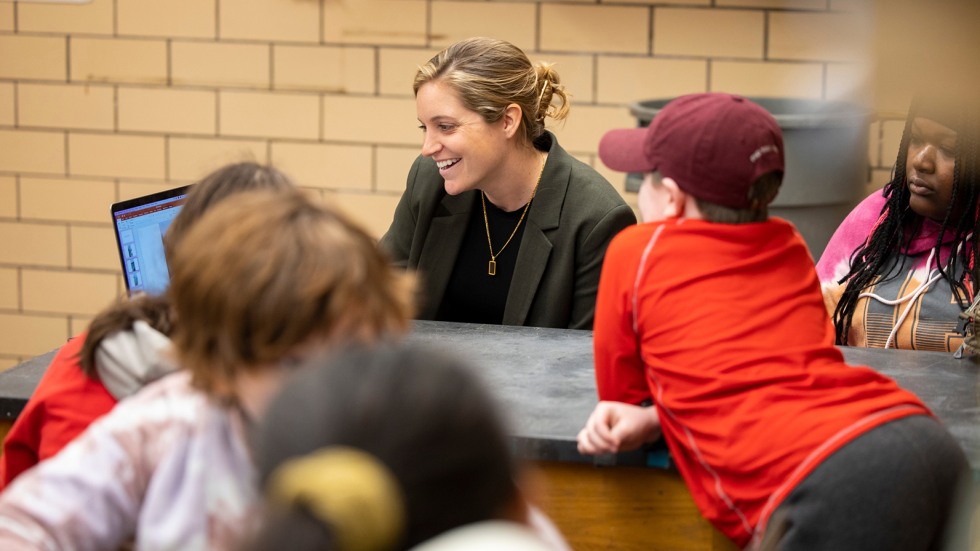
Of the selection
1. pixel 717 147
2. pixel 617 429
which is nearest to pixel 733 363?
pixel 617 429

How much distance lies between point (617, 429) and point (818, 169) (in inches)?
81.3

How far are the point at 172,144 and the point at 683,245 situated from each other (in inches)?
116

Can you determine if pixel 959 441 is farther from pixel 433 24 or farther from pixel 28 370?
pixel 433 24

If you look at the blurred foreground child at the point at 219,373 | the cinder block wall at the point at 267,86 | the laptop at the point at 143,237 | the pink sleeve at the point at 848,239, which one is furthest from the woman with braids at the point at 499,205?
the blurred foreground child at the point at 219,373

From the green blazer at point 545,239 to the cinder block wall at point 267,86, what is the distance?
120 centimetres

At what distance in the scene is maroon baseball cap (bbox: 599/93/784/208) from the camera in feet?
5.19

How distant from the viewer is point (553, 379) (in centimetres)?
193

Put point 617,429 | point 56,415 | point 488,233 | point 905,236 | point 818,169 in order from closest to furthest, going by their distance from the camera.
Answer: point 56,415 → point 617,429 → point 905,236 → point 488,233 → point 818,169

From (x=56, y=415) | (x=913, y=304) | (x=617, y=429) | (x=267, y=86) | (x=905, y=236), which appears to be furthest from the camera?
(x=267, y=86)

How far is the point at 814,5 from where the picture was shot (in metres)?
3.55

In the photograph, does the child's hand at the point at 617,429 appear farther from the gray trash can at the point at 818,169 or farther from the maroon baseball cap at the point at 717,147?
the gray trash can at the point at 818,169

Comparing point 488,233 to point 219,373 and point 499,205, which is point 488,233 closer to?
point 499,205

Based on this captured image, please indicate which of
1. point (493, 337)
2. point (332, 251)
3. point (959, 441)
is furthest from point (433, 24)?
point (332, 251)

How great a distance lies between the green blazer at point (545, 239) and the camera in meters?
2.55
